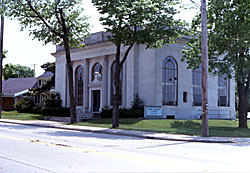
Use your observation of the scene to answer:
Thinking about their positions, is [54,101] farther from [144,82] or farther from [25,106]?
[144,82]

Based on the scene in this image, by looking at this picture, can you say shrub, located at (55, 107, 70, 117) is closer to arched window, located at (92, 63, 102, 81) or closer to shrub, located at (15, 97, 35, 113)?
arched window, located at (92, 63, 102, 81)

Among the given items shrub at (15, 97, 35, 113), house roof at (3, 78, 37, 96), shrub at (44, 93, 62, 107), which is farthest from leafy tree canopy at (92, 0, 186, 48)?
house roof at (3, 78, 37, 96)

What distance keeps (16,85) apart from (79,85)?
2148 cm

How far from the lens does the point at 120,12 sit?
909 inches

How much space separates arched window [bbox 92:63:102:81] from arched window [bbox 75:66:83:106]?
2488 millimetres

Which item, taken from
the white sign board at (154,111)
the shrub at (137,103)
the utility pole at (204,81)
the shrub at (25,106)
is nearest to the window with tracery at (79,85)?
the shrub at (25,106)

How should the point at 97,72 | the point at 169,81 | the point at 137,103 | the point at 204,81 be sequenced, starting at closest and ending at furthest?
the point at 204,81 → the point at 137,103 → the point at 169,81 → the point at 97,72

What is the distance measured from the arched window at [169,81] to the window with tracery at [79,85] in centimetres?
1251

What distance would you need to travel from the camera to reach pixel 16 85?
61.6 m

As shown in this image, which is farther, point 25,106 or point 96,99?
point 25,106

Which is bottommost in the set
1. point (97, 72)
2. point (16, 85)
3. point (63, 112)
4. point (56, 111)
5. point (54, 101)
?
point (63, 112)

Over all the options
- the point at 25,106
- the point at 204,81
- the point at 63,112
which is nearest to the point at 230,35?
the point at 204,81

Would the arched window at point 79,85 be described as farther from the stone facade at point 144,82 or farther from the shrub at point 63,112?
the shrub at point 63,112

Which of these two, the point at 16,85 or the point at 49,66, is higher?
the point at 49,66
